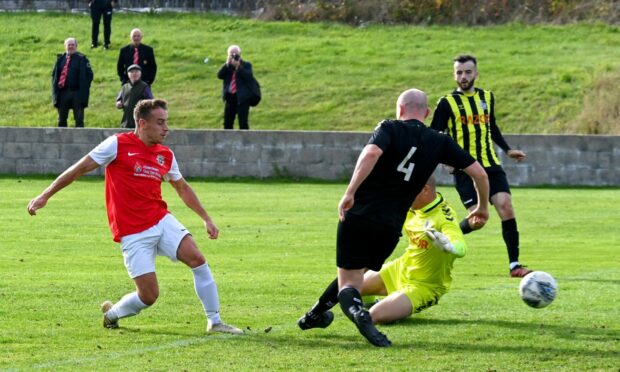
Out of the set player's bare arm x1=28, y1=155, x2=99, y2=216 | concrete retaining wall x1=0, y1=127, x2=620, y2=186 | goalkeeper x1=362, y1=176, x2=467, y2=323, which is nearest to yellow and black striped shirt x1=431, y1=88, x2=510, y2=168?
goalkeeper x1=362, y1=176, x2=467, y2=323

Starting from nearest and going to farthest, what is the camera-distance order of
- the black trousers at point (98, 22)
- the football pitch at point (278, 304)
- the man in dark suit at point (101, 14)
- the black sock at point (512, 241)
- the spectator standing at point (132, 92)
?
the football pitch at point (278, 304)
the black sock at point (512, 241)
the spectator standing at point (132, 92)
the man in dark suit at point (101, 14)
the black trousers at point (98, 22)

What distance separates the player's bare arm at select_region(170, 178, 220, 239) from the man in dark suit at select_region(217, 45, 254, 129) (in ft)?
53.1

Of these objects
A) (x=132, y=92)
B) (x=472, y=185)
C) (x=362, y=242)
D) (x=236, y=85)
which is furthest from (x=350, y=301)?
(x=236, y=85)

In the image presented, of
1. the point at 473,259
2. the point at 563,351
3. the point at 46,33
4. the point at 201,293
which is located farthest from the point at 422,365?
the point at 46,33

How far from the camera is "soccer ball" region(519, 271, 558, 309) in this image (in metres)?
10.4

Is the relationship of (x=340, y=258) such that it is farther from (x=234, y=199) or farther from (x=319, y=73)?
(x=319, y=73)

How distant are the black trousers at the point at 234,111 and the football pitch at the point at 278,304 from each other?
705 centimetres

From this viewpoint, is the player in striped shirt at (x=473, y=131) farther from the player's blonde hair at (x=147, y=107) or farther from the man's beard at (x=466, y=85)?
the player's blonde hair at (x=147, y=107)

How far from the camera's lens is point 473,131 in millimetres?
13492

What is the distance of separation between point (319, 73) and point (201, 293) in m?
28.4

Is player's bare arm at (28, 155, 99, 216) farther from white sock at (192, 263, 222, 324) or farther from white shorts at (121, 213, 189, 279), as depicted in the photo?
white sock at (192, 263, 222, 324)

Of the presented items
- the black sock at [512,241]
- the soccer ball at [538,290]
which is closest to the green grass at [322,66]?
the black sock at [512,241]

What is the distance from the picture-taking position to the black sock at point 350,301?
9.28m

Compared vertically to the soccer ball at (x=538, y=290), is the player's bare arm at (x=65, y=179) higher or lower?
higher
